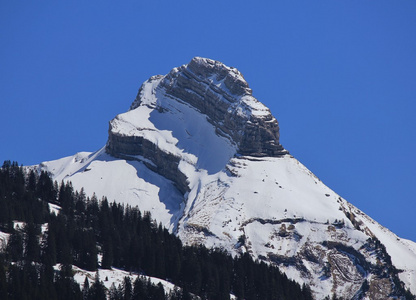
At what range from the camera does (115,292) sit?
199250mm

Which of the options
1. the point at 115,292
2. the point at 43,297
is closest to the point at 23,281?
the point at 43,297

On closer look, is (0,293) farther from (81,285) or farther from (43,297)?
(81,285)

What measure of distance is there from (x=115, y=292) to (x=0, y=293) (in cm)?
2254

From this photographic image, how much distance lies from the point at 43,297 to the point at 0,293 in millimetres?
6906

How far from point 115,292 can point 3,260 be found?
1867 centimetres

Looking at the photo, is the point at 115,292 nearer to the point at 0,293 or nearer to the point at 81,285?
the point at 81,285

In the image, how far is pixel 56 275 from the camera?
200 metres

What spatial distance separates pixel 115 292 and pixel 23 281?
55.4 feet

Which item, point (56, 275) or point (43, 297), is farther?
point (56, 275)

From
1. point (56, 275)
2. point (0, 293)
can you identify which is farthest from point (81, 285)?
point (0, 293)

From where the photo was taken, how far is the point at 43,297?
186750 mm

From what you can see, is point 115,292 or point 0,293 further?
point 115,292

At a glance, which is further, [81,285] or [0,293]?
[81,285]

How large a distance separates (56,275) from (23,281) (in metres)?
10.8
